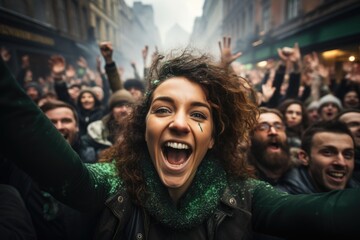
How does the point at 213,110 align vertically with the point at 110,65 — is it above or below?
below

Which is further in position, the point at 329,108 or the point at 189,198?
the point at 329,108

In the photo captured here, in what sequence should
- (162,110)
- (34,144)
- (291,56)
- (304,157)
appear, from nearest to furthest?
1. (34,144)
2. (162,110)
3. (304,157)
4. (291,56)

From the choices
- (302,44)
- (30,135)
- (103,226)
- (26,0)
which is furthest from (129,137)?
(302,44)

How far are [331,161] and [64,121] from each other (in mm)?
2781

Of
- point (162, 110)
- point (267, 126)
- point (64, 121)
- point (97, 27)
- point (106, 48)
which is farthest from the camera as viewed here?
point (97, 27)

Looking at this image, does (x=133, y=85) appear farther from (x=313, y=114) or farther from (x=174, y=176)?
(x=174, y=176)

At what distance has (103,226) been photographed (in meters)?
1.29

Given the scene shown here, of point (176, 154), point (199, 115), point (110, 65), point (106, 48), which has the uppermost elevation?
point (106, 48)

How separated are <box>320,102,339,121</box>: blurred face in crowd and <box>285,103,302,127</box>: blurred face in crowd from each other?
580mm

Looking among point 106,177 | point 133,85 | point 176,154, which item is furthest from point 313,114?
point 106,177

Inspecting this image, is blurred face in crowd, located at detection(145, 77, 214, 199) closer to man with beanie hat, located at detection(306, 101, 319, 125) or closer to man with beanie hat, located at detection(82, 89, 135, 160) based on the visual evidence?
man with beanie hat, located at detection(82, 89, 135, 160)

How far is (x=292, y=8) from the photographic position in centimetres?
1513

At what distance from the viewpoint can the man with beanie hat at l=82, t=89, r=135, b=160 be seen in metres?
3.48

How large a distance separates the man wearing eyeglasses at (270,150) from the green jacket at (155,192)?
1166 millimetres
